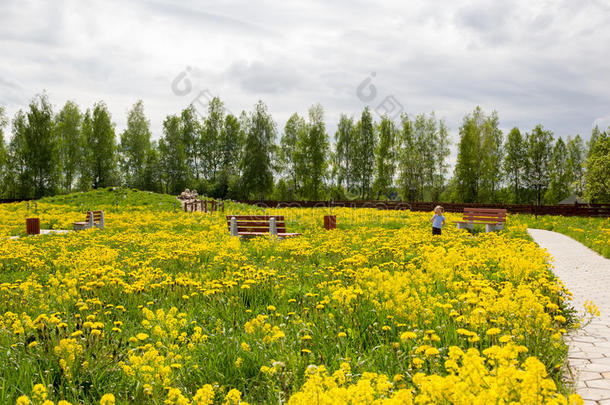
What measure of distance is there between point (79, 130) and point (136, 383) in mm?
62075

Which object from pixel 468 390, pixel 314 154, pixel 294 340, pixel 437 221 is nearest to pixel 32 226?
pixel 437 221

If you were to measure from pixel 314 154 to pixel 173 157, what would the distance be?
2117 centimetres

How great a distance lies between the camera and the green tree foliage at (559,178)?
197ft

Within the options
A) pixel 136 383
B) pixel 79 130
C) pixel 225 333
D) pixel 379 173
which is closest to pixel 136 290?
pixel 225 333

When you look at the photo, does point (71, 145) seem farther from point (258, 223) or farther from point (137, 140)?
point (258, 223)

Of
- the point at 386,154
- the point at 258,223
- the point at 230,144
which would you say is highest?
the point at 230,144

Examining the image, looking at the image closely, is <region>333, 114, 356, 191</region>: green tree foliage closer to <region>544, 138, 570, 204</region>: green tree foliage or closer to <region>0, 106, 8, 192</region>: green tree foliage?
<region>544, 138, 570, 204</region>: green tree foliage

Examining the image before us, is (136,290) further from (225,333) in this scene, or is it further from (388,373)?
(388,373)

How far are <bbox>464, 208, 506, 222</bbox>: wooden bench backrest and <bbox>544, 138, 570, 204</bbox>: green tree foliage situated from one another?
54920mm

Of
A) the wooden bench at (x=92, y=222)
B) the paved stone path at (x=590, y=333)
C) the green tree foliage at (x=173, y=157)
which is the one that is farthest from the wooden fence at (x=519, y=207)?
the wooden bench at (x=92, y=222)

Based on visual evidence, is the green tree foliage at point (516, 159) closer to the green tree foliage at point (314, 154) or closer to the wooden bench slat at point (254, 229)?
the green tree foliage at point (314, 154)

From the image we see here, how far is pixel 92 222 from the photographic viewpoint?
1669cm

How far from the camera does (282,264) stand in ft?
26.1

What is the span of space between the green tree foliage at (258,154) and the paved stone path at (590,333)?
44593mm
